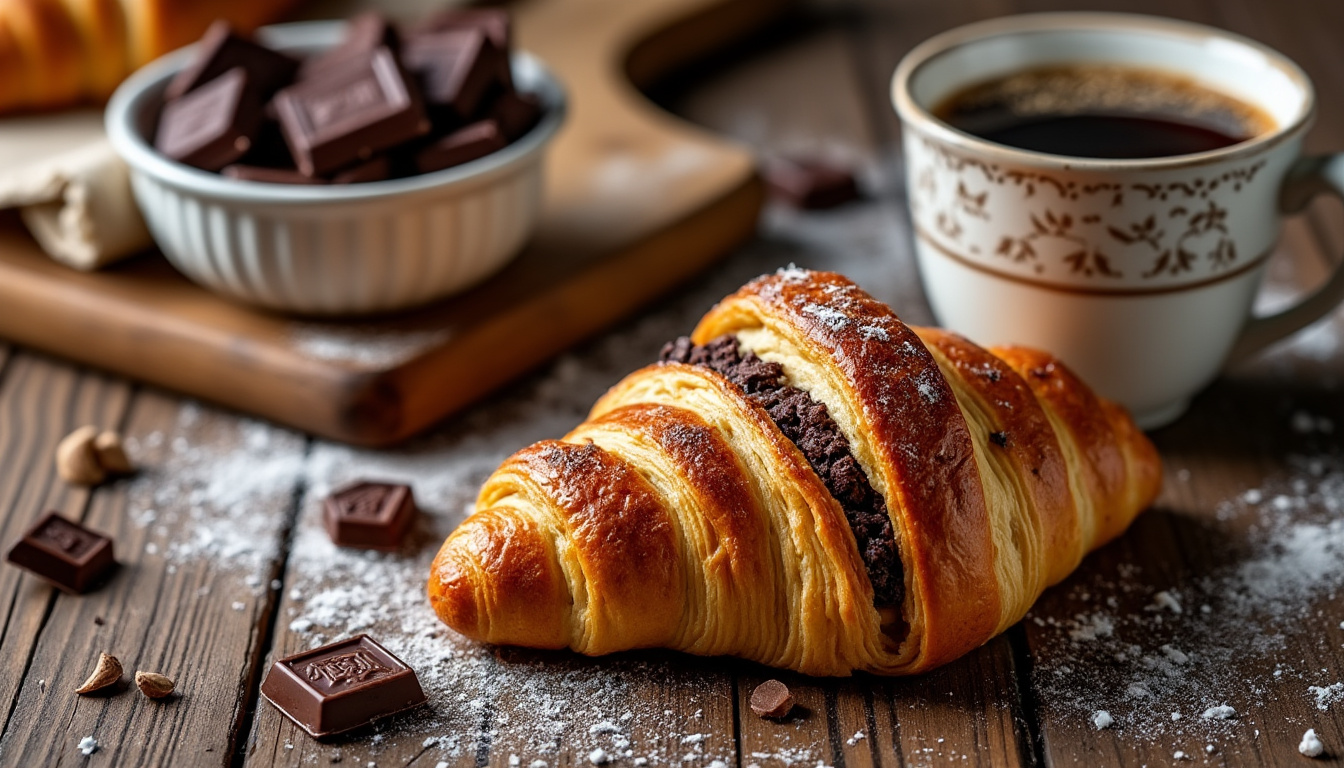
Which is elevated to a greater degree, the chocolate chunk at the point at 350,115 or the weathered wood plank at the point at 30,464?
the chocolate chunk at the point at 350,115

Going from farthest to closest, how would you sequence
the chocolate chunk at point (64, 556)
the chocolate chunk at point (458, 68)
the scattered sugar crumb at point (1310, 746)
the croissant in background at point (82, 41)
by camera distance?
1. the croissant in background at point (82, 41)
2. the chocolate chunk at point (458, 68)
3. the chocolate chunk at point (64, 556)
4. the scattered sugar crumb at point (1310, 746)

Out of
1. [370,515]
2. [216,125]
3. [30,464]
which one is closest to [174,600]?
[370,515]

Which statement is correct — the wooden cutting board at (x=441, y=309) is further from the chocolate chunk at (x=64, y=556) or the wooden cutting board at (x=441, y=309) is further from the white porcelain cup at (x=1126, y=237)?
the white porcelain cup at (x=1126, y=237)

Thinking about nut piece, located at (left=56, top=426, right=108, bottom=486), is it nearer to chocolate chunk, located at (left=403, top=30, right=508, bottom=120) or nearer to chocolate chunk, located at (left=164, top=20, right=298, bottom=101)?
chocolate chunk, located at (left=164, top=20, right=298, bottom=101)

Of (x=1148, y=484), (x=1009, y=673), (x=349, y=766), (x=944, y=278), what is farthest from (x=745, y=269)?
(x=349, y=766)

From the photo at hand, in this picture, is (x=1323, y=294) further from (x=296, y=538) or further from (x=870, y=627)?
(x=296, y=538)

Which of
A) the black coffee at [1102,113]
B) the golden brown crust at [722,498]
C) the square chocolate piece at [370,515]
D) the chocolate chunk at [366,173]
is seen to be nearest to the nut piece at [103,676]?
the square chocolate piece at [370,515]

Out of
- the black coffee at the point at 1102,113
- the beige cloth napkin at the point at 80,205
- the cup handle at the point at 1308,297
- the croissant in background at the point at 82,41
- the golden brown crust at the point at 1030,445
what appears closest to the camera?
the golden brown crust at the point at 1030,445
